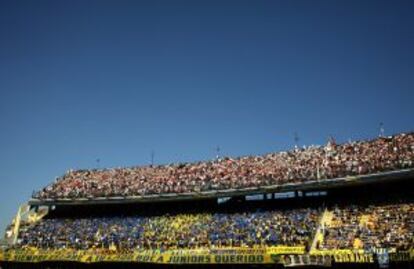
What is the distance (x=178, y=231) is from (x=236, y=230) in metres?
6.54

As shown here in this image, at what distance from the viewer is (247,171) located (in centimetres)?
5728

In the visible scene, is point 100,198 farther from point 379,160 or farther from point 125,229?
point 379,160

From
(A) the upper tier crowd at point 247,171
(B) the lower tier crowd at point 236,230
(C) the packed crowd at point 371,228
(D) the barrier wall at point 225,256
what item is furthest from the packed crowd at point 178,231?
(A) the upper tier crowd at point 247,171

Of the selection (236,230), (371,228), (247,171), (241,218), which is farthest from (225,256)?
(247,171)

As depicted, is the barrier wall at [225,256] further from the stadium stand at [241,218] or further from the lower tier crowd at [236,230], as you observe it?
the lower tier crowd at [236,230]

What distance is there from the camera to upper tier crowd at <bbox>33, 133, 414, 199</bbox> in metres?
47.5

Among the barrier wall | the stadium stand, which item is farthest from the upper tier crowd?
the barrier wall

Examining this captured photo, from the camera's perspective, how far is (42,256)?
52.5 m

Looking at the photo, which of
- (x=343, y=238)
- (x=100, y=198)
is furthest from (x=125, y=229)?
(x=343, y=238)

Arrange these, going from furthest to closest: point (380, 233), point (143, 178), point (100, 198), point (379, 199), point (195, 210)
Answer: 1. point (143, 178)
2. point (100, 198)
3. point (195, 210)
4. point (379, 199)
5. point (380, 233)

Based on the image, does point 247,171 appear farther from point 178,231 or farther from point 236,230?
point 178,231

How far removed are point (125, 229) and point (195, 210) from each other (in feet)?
25.6

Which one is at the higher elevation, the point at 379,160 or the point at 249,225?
the point at 379,160

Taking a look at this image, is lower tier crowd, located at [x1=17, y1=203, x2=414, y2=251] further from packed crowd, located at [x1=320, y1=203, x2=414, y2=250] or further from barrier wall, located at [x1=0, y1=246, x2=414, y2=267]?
barrier wall, located at [x1=0, y1=246, x2=414, y2=267]
